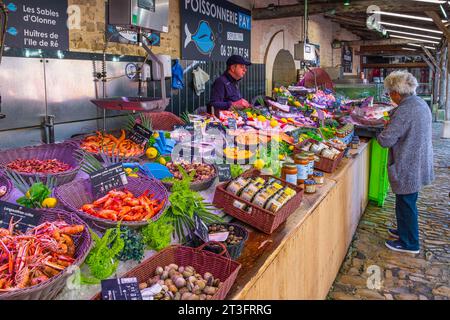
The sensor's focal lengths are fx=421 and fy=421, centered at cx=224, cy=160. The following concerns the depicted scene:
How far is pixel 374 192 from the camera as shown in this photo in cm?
593

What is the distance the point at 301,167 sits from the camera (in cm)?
307

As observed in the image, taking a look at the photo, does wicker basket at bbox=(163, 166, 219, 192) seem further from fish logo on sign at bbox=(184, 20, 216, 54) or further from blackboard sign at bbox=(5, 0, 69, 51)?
fish logo on sign at bbox=(184, 20, 216, 54)

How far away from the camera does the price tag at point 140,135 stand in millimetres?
3250

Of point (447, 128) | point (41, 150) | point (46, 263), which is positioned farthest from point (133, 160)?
point (447, 128)

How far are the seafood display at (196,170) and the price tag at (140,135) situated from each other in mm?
400

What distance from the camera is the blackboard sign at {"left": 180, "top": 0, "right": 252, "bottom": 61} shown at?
20.9 feet

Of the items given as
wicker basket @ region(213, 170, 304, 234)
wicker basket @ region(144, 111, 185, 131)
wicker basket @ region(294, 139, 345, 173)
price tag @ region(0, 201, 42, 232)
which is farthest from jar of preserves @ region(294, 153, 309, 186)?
price tag @ region(0, 201, 42, 232)

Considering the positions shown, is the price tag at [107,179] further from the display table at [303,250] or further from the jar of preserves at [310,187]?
the jar of preserves at [310,187]

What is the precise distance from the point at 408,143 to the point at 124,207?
3.01m

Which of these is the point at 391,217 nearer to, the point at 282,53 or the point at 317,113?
the point at 317,113

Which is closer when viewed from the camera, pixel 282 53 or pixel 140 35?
pixel 140 35

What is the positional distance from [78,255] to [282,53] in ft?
31.4

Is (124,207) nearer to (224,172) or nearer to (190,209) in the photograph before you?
(190,209)

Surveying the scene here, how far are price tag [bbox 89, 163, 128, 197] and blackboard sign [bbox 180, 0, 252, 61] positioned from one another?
4.32m
